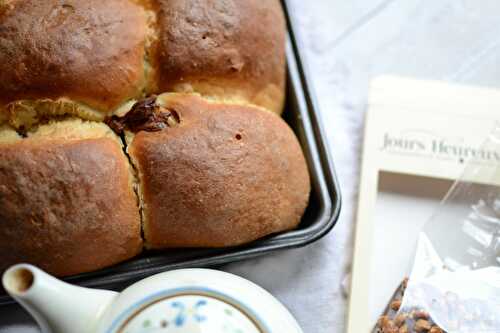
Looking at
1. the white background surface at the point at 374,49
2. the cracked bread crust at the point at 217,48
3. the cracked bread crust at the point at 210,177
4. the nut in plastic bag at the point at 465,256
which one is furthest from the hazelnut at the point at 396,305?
the cracked bread crust at the point at 217,48

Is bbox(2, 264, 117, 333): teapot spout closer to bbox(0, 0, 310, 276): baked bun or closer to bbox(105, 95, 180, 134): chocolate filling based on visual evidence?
bbox(0, 0, 310, 276): baked bun

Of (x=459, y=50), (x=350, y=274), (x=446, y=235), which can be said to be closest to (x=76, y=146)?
(x=350, y=274)

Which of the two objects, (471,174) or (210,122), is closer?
(210,122)

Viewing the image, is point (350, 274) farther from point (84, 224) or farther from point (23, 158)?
point (23, 158)

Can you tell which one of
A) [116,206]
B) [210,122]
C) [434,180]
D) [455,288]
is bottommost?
[455,288]

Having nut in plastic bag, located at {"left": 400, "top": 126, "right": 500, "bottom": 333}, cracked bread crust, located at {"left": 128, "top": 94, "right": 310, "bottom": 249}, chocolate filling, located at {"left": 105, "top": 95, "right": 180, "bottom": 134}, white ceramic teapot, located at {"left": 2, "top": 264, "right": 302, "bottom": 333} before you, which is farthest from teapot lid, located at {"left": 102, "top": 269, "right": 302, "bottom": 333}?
nut in plastic bag, located at {"left": 400, "top": 126, "right": 500, "bottom": 333}

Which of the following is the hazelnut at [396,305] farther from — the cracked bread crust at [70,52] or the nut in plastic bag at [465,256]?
the cracked bread crust at [70,52]
